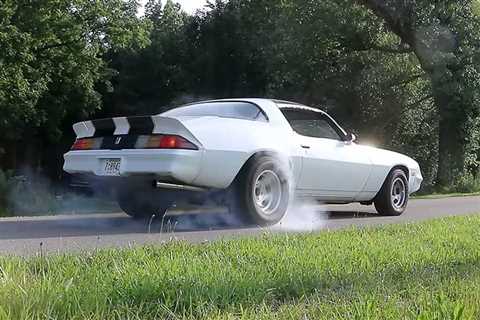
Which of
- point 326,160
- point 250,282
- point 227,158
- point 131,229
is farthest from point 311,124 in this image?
point 250,282

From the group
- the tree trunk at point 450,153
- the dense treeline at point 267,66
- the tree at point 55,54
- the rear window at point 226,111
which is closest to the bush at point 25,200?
the tree at point 55,54

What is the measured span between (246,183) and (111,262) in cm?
269

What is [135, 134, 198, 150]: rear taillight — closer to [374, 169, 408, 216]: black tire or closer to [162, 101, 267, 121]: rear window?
[162, 101, 267, 121]: rear window

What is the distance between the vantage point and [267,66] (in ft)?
88.5

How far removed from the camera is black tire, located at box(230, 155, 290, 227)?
21.2 feet

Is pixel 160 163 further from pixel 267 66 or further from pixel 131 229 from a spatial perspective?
pixel 267 66

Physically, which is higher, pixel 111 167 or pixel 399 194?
pixel 111 167

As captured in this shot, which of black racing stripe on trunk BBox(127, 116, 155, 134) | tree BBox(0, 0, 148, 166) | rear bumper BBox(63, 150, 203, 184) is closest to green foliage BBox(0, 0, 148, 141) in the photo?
tree BBox(0, 0, 148, 166)

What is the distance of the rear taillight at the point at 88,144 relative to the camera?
662 centimetres

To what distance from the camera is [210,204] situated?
21.8 feet

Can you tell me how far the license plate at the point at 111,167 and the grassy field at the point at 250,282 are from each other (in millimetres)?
1674

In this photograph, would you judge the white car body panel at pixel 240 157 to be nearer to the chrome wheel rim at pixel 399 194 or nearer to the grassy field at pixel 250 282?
the chrome wheel rim at pixel 399 194

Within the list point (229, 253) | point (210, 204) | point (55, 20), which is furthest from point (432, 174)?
point (229, 253)

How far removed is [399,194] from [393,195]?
0.59 ft
